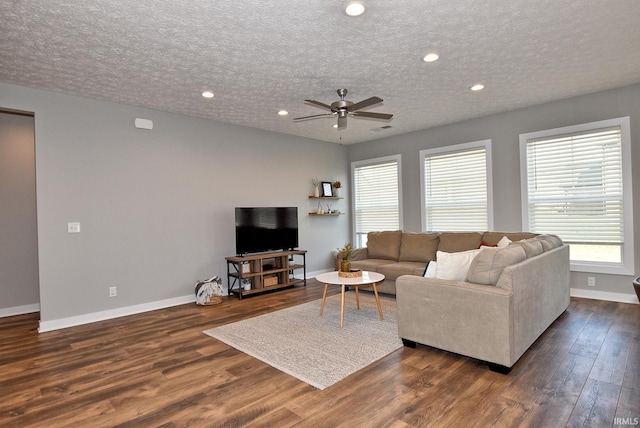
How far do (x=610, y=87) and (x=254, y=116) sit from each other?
472 centimetres

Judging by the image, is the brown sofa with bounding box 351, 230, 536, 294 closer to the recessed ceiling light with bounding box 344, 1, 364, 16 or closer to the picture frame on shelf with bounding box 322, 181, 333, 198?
the picture frame on shelf with bounding box 322, 181, 333, 198

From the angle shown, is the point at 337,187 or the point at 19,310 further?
the point at 337,187

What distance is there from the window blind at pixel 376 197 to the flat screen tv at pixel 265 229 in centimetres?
191

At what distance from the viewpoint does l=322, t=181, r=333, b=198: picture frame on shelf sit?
6.89 m

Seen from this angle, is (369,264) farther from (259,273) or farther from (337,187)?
(337,187)

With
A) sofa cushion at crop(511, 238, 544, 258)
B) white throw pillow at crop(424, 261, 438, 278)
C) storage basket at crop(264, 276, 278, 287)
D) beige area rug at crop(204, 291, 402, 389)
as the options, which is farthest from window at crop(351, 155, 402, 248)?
white throw pillow at crop(424, 261, 438, 278)

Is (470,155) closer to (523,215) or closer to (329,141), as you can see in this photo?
(523,215)

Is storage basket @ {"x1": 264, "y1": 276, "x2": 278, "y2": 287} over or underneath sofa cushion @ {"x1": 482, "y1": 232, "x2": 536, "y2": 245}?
underneath

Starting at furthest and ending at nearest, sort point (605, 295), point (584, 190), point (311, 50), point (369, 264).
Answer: point (369, 264) → point (584, 190) → point (605, 295) → point (311, 50)

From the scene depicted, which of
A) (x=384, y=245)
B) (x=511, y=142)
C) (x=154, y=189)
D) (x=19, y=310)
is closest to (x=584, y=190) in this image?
(x=511, y=142)

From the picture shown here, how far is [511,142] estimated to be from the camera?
207 inches

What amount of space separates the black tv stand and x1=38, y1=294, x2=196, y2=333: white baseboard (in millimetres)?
689

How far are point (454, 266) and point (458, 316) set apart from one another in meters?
0.44

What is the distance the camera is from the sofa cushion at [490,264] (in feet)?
8.80
